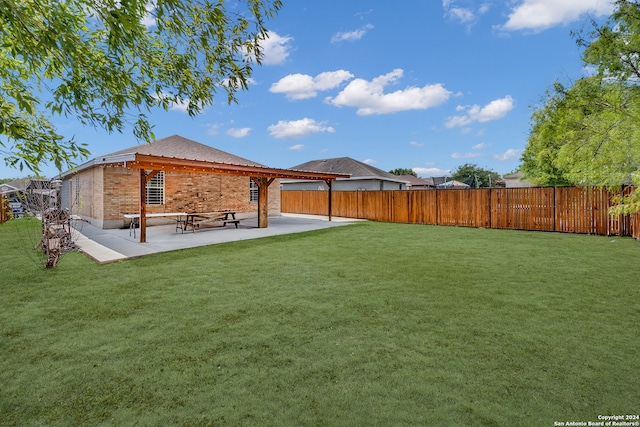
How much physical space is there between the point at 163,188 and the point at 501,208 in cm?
1485

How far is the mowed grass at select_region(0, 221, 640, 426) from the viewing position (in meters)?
2.20

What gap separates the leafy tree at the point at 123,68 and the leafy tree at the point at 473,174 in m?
73.8

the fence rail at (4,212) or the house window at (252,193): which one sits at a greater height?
the house window at (252,193)

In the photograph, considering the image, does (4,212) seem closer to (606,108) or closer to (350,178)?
(350,178)

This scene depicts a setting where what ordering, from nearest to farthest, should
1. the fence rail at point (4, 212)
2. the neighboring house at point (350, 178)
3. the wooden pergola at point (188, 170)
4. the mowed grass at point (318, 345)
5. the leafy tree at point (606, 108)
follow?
the mowed grass at point (318, 345)
the leafy tree at point (606, 108)
the wooden pergola at point (188, 170)
the fence rail at point (4, 212)
the neighboring house at point (350, 178)

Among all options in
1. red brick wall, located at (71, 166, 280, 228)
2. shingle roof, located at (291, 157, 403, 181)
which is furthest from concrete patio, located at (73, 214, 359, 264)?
shingle roof, located at (291, 157, 403, 181)

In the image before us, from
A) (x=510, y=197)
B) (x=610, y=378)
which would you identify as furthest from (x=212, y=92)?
(x=510, y=197)

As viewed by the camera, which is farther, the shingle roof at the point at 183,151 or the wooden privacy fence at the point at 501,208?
the shingle roof at the point at 183,151

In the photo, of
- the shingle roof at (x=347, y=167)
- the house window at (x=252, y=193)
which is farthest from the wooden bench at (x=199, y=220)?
the shingle roof at (x=347, y=167)

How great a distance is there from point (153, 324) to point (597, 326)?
16.4 feet

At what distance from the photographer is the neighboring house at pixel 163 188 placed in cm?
1271

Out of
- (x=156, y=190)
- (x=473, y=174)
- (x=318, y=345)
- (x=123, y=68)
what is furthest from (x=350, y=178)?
(x=473, y=174)

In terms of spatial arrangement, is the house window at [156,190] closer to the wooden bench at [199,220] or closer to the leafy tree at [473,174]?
the wooden bench at [199,220]

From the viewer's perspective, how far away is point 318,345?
3.13 metres
